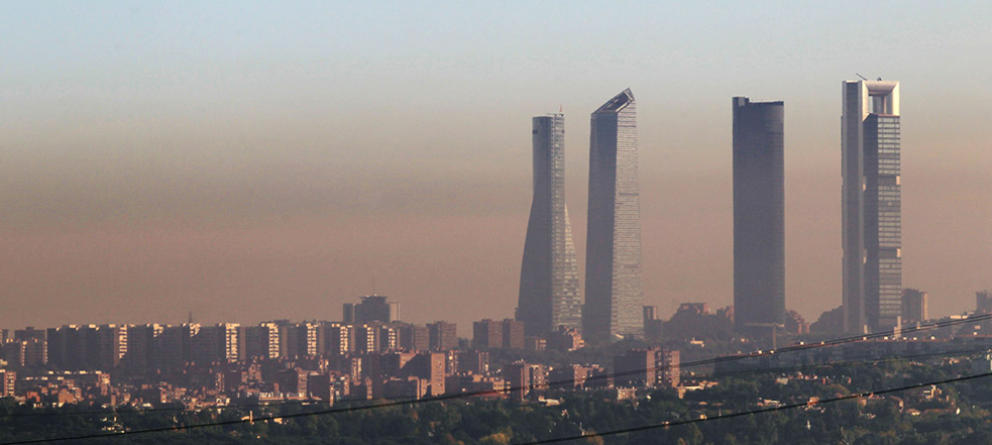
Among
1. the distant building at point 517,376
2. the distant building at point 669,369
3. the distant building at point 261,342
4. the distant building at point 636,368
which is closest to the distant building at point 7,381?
the distant building at point 261,342

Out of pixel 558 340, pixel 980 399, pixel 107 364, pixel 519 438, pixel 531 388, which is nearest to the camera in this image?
pixel 519 438

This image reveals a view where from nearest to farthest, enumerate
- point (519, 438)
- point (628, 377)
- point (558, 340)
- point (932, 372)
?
point (519, 438), point (932, 372), point (628, 377), point (558, 340)

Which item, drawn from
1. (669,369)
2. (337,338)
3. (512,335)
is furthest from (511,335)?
(669,369)

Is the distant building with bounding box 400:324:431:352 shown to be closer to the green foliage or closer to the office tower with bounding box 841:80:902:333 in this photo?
the office tower with bounding box 841:80:902:333

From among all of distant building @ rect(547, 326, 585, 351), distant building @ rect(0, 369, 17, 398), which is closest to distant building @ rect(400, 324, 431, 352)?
distant building @ rect(547, 326, 585, 351)

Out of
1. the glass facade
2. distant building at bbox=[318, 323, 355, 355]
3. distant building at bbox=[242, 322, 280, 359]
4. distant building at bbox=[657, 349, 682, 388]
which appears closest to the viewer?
distant building at bbox=[657, 349, 682, 388]

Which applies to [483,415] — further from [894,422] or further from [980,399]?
[980,399]

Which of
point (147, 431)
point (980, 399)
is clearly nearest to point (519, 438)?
point (147, 431)

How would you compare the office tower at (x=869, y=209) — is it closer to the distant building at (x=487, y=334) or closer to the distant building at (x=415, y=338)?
the distant building at (x=487, y=334)
